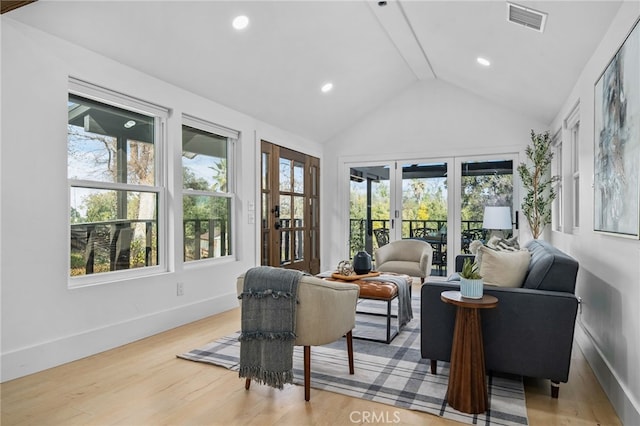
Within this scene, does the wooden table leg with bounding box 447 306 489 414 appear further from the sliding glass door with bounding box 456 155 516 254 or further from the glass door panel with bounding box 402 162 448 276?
the glass door panel with bounding box 402 162 448 276

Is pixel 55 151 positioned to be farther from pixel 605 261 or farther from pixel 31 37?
pixel 605 261

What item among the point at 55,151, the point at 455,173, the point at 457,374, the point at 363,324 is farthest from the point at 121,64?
the point at 455,173

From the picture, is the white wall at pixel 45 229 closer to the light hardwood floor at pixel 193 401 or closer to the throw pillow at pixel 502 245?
the light hardwood floor at pixel 193 401

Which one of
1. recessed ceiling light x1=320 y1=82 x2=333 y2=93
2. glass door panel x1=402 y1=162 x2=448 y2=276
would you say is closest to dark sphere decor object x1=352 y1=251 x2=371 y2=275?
recessed ceiling light x1=320 y1=82 x2=333 y2=93

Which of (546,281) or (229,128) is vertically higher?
(229,128)

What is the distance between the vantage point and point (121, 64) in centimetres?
335

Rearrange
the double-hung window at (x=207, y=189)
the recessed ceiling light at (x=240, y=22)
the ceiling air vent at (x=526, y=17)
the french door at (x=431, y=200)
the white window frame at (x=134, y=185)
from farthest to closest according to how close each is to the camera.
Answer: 1. the french door at (x=431, y=200)
2. the double-hung window at (x=207, y=189)
3. the recessed ceiling light at (x=240, y=22)
4. the white window frame at (x=134, y=185)
5. the ceiling air vent at (x=526, y=17)

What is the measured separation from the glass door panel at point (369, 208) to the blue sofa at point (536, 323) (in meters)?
4.20

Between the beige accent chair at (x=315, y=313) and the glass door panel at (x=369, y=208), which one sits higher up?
the glass door panel at (x=369, y=208)

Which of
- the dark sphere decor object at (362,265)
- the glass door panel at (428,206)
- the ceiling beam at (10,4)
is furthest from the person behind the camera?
the glass door panel at (428,206)

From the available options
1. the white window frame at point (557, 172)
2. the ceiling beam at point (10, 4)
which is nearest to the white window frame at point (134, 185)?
the ceiling beam at point (10, 4)

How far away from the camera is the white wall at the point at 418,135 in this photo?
19.2 feet

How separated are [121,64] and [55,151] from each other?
98cm

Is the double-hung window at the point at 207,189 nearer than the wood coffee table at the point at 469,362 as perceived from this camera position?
No
